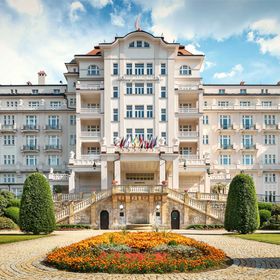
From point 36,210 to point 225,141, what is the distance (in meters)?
40.0

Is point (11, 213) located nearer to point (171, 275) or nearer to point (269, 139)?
point (171, 275)

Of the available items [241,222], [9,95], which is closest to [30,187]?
[241,222]

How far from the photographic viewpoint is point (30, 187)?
3662cm

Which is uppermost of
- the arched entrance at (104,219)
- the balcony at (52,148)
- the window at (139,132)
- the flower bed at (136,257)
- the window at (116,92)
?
the window at (116,92)

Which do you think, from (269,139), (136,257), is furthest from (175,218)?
(136,257)

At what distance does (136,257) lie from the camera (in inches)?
672

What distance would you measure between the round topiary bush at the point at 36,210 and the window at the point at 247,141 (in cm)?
4000

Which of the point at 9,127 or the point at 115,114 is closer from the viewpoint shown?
the point at 115,114

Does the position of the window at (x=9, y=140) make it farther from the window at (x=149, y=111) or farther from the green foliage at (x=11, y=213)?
the green foliage at (x=11, y=213)

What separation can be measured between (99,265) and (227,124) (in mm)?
55987

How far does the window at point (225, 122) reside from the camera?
229 feet

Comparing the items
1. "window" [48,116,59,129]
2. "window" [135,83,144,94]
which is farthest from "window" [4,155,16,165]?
"window" [135,83,144,94]

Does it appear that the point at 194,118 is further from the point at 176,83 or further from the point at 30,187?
the point at 30,187

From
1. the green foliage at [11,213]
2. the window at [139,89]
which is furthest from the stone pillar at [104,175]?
the window at [139,89]
